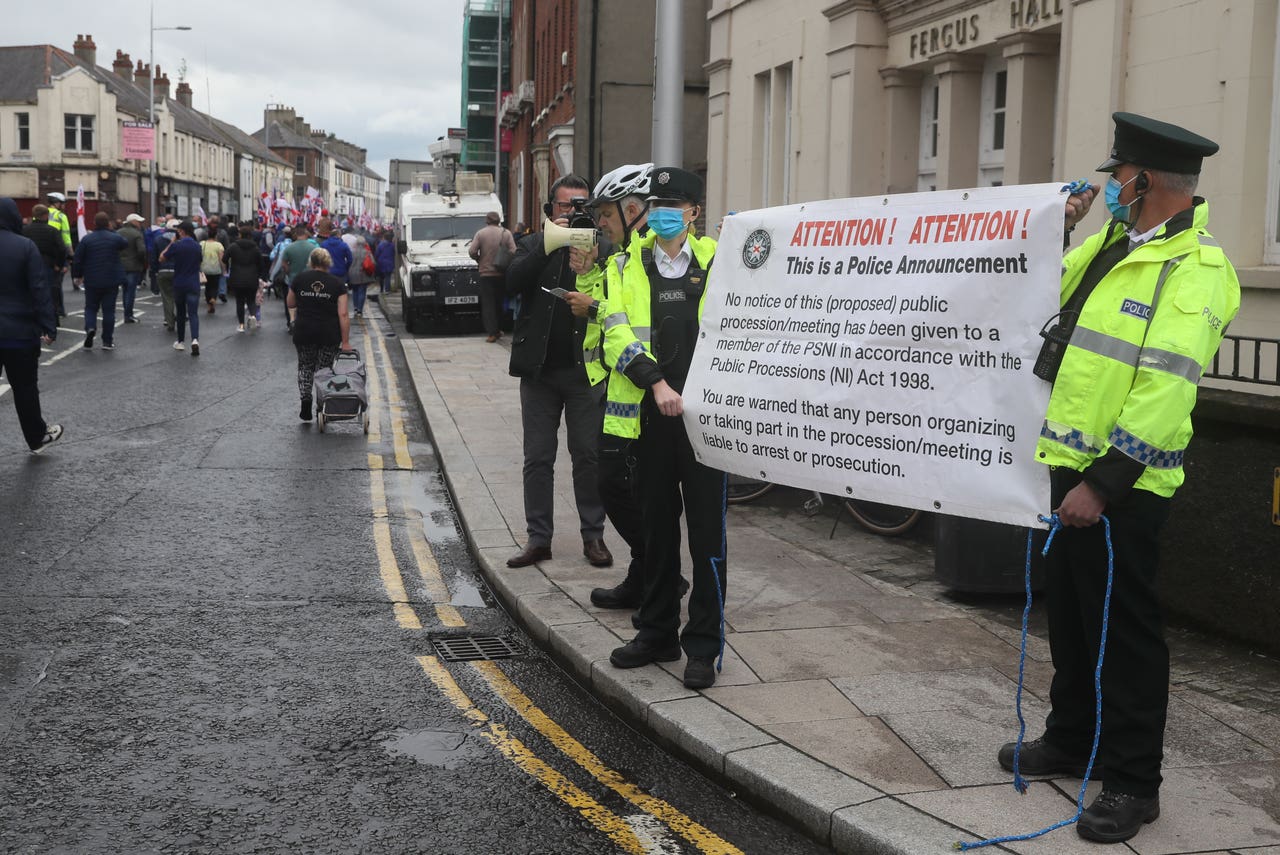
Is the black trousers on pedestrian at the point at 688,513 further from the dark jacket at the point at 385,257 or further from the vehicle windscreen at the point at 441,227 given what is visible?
the dark jacket at the point at 385,257

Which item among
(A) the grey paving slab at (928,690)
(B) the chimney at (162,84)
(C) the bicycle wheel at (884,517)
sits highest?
(B) the chimney at (162,84)

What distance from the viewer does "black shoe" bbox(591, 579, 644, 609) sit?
21.4 feet

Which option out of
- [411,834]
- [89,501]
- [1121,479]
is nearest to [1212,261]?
[1121,479]

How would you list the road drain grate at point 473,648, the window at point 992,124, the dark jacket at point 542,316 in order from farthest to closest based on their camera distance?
the window at point 992,124
the dark jacket at point 542,316
the road drain grate at point 473,648

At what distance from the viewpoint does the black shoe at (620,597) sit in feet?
21.4

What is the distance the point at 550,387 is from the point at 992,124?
5.26 metres

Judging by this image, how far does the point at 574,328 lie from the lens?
7.57m

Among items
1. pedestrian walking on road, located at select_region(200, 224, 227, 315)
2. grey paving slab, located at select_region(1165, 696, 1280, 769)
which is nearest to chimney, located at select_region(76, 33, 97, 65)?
pedestrian walking on road, located at select_region(200, 224, 227, 315)

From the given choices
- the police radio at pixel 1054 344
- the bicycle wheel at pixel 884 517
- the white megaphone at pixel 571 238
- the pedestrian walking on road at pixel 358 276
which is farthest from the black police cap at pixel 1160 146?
the pedestrian walking on road at pixel 358 276

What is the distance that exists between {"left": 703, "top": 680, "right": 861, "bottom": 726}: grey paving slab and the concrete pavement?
12 millimetres

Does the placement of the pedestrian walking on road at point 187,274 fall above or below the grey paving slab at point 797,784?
above

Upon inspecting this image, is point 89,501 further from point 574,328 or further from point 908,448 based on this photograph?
point 908,448

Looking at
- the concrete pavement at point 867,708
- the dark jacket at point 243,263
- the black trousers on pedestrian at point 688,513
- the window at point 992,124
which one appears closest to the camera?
the concrete pavement at point 867,708

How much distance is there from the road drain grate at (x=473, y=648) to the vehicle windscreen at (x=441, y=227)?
69.8 feet
